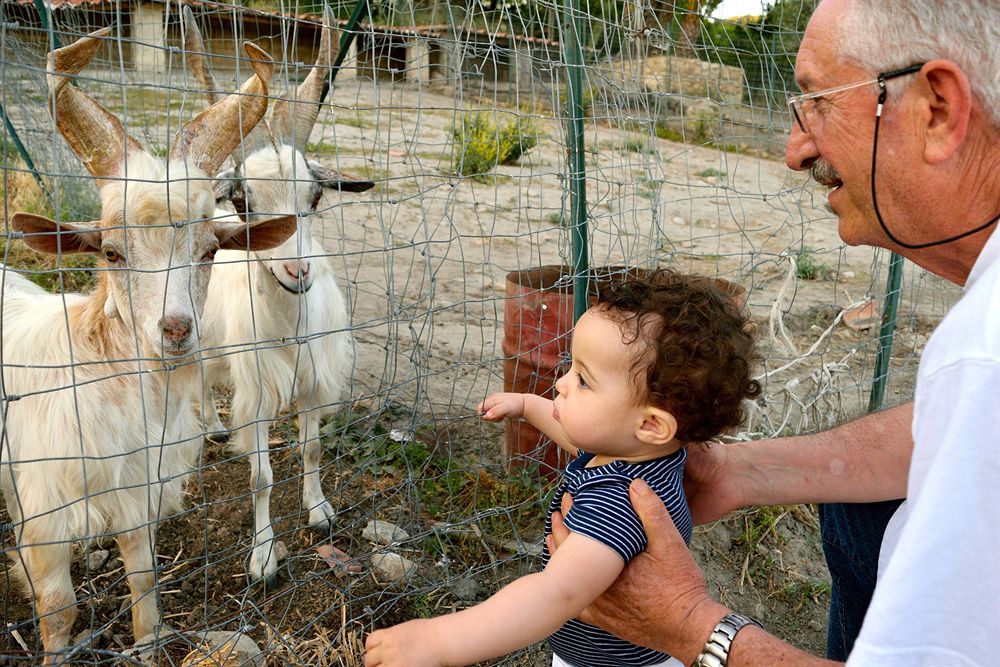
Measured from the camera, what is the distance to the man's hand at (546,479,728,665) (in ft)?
5.53

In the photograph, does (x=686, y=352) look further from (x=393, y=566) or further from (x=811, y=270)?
(x=811, y=270)

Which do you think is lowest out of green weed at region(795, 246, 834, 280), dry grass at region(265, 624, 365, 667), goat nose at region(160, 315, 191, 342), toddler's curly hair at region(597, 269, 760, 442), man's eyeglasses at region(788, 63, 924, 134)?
dry grass at region(265, 624, 365, 667)

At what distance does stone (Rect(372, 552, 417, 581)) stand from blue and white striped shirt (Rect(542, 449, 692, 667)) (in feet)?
3.73

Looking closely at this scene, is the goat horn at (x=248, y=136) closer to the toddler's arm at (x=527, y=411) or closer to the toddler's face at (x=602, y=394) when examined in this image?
the toddler's arm at (x=527, y=411)

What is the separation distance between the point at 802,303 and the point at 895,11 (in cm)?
555

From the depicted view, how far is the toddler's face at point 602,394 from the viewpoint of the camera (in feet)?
5.71

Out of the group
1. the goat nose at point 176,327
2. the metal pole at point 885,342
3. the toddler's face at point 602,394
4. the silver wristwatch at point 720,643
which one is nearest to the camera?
the silver wristwatch at point 720,643

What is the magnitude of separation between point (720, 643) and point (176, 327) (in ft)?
5.81

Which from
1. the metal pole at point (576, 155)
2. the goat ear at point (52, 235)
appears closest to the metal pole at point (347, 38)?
the metal pole at point (576, 155)

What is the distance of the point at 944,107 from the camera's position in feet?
4.62

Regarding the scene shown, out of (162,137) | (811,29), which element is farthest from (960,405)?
(162,137)

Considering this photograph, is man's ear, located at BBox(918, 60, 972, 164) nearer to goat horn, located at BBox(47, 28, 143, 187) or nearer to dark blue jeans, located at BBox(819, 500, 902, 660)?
dark blue jeans, located at BBox(819, 500, 902, 660)

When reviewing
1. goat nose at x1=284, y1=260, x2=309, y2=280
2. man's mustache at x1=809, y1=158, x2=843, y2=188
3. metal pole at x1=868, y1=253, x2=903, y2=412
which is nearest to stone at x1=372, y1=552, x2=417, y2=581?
goat nose at x1=284, y1=260, x2=309, y2=280

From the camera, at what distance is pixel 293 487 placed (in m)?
4.09
